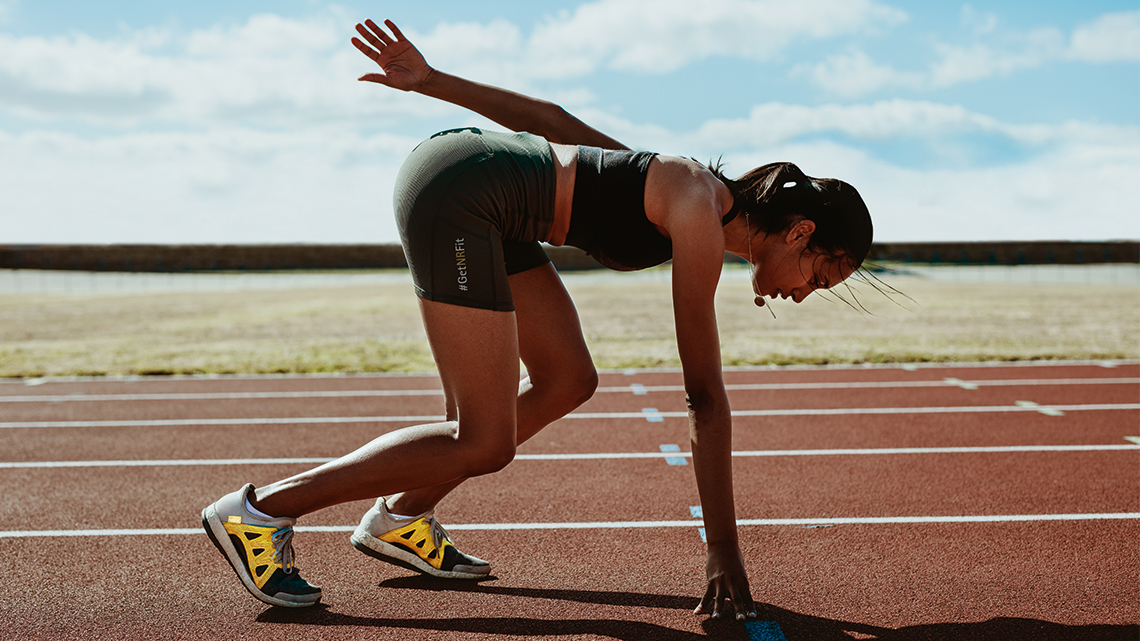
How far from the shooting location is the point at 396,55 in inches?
114

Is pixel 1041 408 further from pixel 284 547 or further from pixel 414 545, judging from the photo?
pixel 284 547

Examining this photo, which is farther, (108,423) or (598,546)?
(108,423)

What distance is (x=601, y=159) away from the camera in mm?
2479

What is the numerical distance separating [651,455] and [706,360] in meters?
2.56

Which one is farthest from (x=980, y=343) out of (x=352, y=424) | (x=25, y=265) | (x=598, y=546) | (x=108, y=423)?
(x=25, y=265)

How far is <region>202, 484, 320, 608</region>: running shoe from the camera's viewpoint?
2633 mm

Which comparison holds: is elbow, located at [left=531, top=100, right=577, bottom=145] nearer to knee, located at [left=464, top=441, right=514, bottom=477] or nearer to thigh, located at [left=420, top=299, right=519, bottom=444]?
thigh, located at [left=420, top=299, right=519, bottom=444]

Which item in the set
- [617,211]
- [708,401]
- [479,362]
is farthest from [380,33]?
[708,401]

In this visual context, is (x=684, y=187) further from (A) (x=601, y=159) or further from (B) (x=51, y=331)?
(B) (x=51, y=331)

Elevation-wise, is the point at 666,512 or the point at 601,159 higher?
the point at 601,159

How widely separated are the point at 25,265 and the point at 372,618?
55.4 meters

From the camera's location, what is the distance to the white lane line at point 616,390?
6945 mm

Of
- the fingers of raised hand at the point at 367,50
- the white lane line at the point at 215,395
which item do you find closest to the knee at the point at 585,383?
the fingers of raised hand at the point at 367,50

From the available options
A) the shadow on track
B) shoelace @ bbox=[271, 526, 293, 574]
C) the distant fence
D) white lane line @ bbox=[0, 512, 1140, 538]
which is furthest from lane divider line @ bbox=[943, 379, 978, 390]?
the distant fence
